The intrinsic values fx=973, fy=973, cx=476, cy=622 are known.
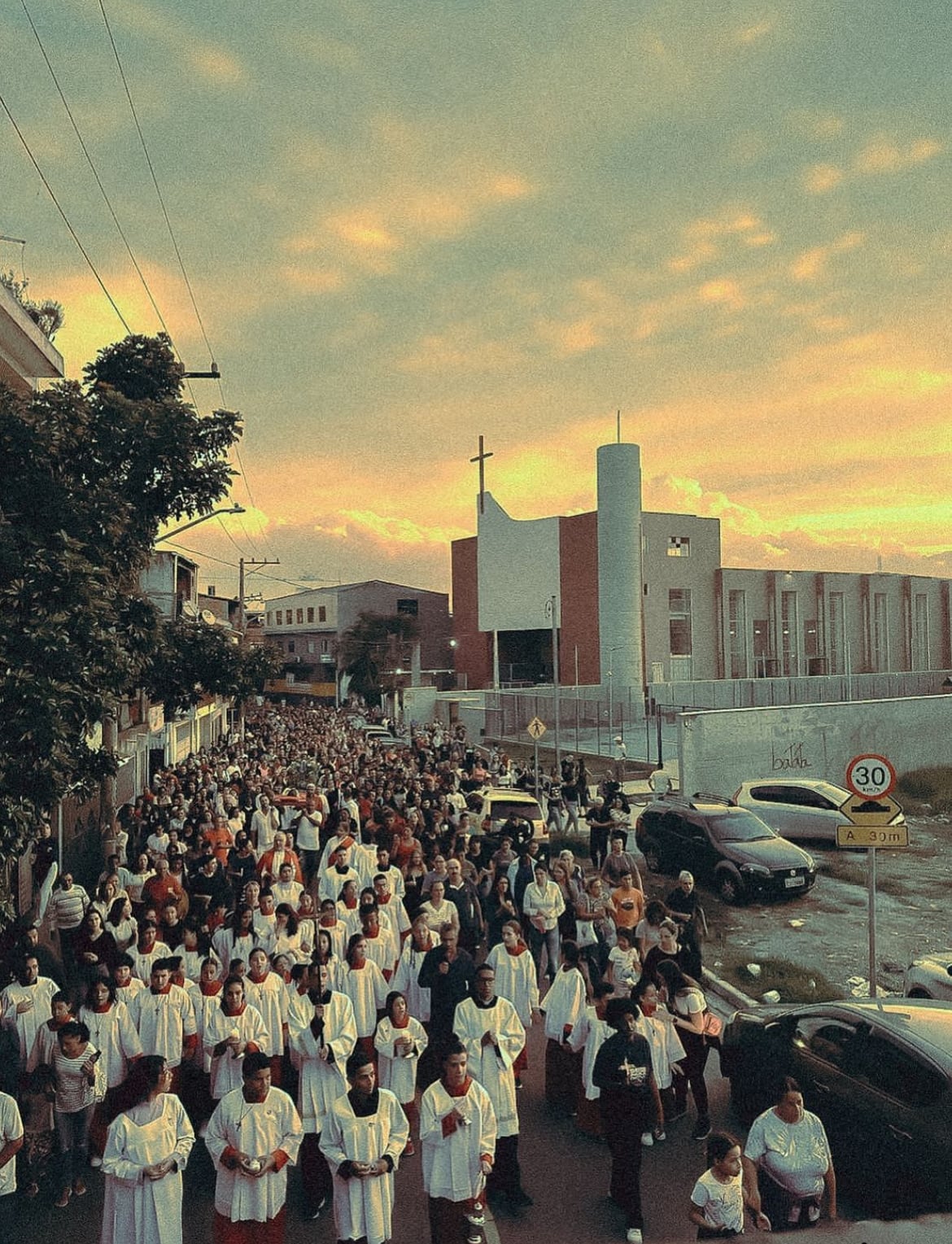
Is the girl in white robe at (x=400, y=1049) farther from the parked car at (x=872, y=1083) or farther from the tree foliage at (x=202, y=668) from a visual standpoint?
the tree foliage at (x=202, y=668)

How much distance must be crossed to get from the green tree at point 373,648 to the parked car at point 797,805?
41.8m

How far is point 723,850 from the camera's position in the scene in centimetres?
1645

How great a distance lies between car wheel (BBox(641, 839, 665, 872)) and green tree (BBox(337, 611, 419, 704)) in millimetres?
45150

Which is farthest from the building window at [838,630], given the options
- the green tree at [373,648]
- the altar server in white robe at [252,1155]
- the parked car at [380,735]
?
the altar server in white robe at [252,1155]

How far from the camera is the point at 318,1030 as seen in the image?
727cm

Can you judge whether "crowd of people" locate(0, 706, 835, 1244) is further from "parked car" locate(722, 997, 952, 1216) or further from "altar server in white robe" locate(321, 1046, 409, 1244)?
"parked car" locate(722, 997, 952, 1216)

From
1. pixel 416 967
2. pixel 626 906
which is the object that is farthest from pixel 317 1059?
pixel 626 906

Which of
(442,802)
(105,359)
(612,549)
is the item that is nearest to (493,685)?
(612,549)

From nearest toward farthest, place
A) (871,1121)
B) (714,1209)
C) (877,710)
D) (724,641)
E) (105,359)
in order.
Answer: (714,1209) < (871,1121) < (105,359) < (877,710) < (724,641)

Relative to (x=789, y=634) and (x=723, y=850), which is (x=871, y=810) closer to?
(x=723, y=850)

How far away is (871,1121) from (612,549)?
4415cm

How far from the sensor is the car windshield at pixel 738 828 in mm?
16766

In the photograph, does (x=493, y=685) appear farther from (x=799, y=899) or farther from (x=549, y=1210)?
(x=549, y=1210)

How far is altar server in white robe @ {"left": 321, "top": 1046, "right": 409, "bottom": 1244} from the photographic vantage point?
18.9 feet
